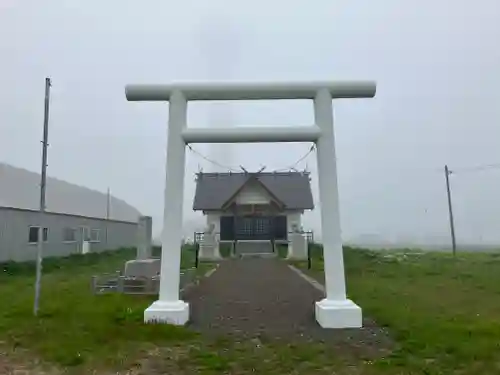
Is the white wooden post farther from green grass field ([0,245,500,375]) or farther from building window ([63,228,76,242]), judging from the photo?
building window ([63,228,76,242])

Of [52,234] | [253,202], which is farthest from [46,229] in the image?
[253,202]

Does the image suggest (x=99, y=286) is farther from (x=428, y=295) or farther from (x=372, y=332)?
(x=428, y=295)

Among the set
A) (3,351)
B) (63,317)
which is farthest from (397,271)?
(3,351)

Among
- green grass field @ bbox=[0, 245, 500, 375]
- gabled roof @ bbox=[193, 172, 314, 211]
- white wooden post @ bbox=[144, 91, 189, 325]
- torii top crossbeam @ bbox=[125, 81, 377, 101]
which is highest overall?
gabled roof @ bbox=[193, 172, 314, 211]

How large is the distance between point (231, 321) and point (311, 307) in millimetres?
1936

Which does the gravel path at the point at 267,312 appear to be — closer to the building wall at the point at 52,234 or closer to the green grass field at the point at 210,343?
the green grass field at the point at 210,343

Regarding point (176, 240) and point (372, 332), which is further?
point (176, 240)

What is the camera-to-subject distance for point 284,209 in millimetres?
26547

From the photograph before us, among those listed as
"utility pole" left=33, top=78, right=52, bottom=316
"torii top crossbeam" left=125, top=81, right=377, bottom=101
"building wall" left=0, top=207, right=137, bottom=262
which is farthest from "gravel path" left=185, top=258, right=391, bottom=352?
"building wall" left=0, top=207, right=137, bottom=262

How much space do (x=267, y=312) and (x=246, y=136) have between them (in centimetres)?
325

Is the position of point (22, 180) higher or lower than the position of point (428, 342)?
higher

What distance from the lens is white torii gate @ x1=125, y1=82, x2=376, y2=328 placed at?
770 centimetres

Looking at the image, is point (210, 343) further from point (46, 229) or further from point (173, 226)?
point (46, 229)

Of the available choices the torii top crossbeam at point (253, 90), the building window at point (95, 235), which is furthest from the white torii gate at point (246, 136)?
the building window at point (95, 235)
